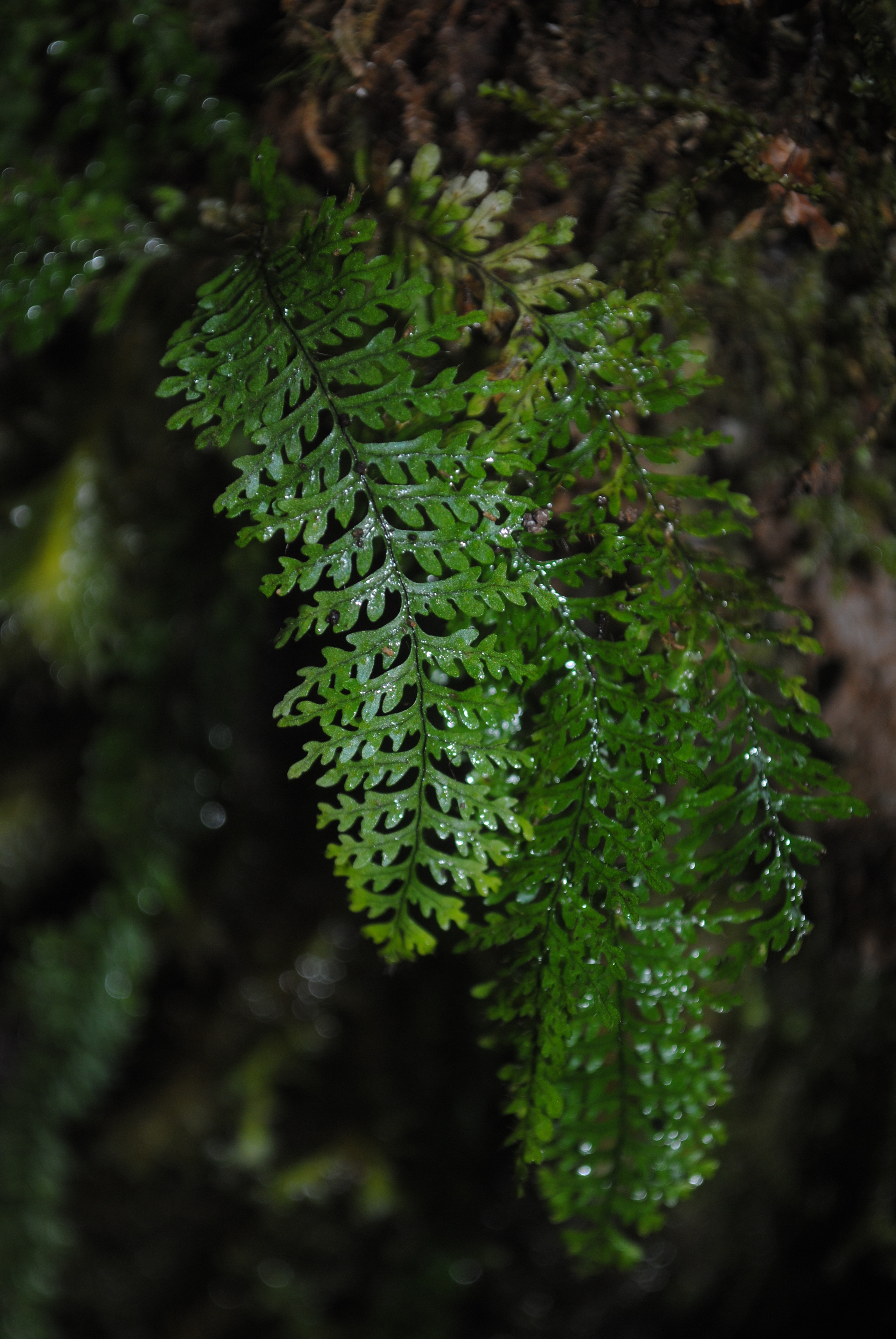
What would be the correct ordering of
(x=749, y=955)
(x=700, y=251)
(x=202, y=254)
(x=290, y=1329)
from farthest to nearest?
(x=290, y=1329) → (x=202, y=254) → (x=700, y=251) → (x=749, y=955)

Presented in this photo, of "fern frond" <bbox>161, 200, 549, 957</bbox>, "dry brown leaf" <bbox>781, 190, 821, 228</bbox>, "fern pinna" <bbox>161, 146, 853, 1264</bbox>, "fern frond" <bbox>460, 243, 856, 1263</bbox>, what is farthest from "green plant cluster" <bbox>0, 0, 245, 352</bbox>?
"dry brown leaf" <bbox>781, 190, 821, 228</bbox>

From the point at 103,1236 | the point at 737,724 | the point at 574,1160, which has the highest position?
the point at 737,724

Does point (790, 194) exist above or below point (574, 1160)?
above

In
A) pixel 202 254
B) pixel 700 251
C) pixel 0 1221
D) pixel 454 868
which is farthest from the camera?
pixel 0 1221

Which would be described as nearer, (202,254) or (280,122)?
(280,122)

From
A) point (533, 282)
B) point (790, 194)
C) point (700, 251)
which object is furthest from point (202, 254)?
point (790, 194)

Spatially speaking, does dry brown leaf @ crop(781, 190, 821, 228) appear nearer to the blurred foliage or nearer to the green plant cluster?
the blurred foliage

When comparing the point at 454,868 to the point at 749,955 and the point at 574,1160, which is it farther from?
the point at 574,1160

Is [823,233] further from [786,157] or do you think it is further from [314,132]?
[314,132]
